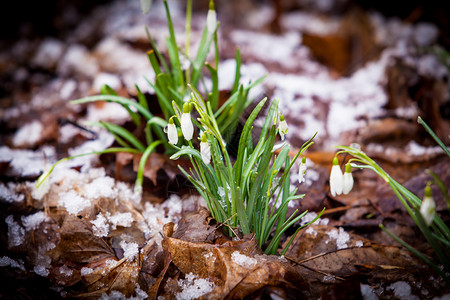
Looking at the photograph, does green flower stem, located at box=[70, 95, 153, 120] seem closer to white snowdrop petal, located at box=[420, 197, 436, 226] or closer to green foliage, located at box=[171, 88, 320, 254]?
green foliage, located at box=[171, 88, 320, 254]

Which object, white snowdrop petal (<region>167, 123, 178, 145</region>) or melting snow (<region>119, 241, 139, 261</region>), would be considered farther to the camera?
melting snow (<region>119, 241, 139, 261</region>)

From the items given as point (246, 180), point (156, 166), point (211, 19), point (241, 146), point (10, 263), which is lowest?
point (10, 263)

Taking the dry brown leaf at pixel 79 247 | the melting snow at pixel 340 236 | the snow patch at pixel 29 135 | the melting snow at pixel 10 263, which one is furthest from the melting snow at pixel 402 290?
the snow patch at pixel 29 135

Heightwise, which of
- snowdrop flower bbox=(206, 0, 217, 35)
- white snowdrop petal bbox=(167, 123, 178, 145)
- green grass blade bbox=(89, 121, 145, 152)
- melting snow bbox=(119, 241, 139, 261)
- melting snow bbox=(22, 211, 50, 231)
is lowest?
melting snow bbox=(119, 241, 139, 261)

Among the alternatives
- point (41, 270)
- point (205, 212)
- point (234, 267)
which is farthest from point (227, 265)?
point (41, 270)

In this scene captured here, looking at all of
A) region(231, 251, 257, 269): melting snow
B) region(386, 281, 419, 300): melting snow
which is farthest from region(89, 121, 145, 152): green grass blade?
region(386, 281, 419, 300): melting snow

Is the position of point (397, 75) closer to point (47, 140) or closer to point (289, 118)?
point (289, 118)

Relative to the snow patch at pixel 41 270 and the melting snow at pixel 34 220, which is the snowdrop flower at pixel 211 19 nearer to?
the melting snow at pixel 34 220

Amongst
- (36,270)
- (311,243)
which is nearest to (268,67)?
(311,243)

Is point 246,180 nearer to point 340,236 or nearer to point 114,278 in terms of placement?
point 340,236

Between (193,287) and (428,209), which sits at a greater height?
(428,209)
